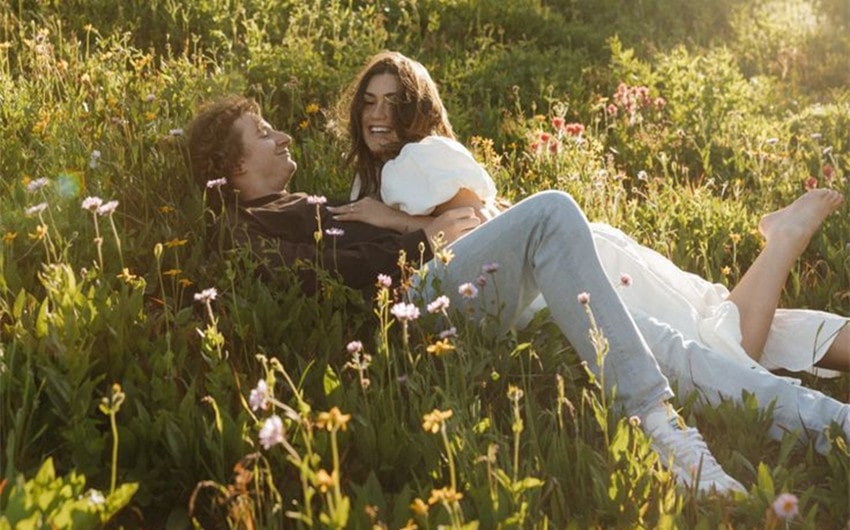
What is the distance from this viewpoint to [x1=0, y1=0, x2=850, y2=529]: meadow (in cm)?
253

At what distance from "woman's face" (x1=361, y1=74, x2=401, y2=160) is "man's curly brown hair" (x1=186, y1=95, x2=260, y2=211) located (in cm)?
53

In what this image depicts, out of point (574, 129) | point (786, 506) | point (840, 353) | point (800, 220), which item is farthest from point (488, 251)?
point (574, 129)

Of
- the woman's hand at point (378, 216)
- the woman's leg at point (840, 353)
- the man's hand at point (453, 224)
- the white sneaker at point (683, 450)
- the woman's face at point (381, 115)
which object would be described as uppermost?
the woman's face at point (381, 115)

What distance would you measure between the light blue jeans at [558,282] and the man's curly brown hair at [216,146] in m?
1.13

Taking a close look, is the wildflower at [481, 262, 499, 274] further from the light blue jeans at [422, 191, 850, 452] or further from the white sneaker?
the white sneaker

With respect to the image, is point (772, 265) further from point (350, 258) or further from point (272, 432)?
point (272, 432)

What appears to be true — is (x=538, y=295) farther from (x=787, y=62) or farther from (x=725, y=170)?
(x=787, y=62)

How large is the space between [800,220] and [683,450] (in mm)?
1315

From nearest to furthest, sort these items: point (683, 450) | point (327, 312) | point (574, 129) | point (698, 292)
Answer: point (683, 450) < point (327, 312) < point (698, 292) < point (574, 129)

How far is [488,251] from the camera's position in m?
3.46

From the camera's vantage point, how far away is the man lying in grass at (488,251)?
3131 millimetres

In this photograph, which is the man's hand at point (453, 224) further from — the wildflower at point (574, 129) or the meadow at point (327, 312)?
the wildflower at point (574, 129)

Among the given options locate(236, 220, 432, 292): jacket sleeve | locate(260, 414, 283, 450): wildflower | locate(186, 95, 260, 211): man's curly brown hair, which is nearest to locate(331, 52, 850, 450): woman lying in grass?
locate(236, 220, 432, 292): jacket sleeve

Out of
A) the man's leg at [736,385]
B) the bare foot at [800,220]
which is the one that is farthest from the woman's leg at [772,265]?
the man's leg at [736,385]
